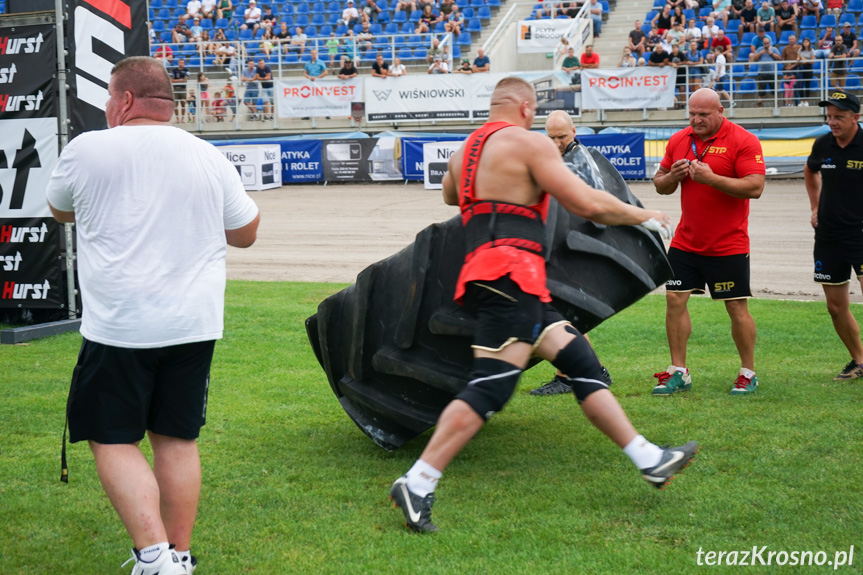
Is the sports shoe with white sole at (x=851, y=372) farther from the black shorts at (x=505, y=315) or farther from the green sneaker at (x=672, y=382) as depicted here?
the black shorts at (x=505, y=315)

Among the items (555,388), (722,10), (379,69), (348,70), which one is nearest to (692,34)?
(722,10)

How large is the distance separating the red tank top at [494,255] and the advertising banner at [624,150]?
19944mm

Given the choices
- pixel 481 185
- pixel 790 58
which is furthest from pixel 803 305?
pixel 790 58

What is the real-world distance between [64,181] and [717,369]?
17.8ft

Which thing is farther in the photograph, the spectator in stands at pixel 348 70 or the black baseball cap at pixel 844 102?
the spectator in stands at pixel 348 70

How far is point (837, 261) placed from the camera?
270 inches

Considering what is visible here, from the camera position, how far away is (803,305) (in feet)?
32.9

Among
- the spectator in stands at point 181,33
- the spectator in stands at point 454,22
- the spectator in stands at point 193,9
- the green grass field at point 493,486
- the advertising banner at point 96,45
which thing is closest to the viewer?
the green grass field at point 493,486

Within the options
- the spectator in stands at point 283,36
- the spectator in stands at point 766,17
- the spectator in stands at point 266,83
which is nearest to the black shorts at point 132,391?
the spectator in stands at point 766,17

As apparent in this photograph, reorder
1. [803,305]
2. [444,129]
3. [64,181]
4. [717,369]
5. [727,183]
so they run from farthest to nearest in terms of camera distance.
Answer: [444,129], [803,305], [717,369], [727,183], [64,181]

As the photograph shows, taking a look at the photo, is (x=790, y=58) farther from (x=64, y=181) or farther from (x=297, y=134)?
(x=64, y=181)

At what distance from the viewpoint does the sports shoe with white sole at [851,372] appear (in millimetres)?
6602

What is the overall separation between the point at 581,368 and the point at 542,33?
89.5ft

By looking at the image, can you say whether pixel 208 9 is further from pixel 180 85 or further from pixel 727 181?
pixel 727 181
